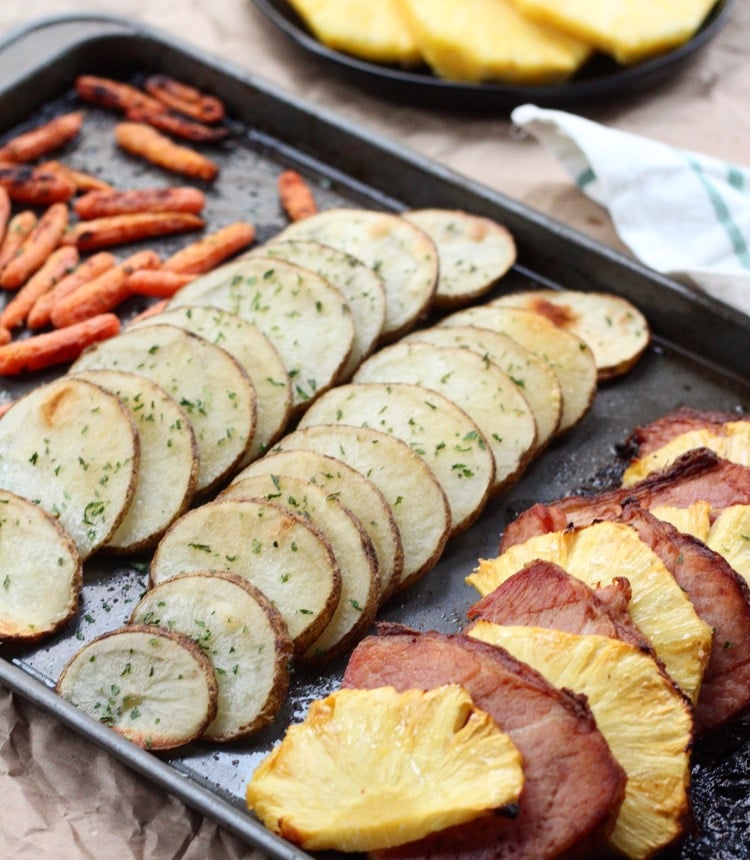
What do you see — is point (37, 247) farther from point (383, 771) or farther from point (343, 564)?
point (383, 771)

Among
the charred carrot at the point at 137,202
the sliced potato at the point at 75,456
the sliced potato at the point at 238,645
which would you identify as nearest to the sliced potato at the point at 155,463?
the sliced potato at the point at 75,456

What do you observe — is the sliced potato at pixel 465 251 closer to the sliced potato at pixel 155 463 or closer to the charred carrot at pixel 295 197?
the charred carrot at pixel 295 197

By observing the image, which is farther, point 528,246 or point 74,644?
point 528,246

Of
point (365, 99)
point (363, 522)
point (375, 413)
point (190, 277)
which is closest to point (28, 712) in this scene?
point (363, 522)

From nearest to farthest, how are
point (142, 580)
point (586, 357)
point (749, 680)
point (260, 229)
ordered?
point (749, 680) → point (142, 580) → point (586, 357) → point (260, 229)

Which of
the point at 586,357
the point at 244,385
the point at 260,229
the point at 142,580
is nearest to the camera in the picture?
the point at 142,580

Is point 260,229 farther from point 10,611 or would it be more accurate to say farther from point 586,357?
point 10,611

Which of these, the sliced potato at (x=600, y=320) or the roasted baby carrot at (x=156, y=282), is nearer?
the sliced potato at (x=600, y=320)
